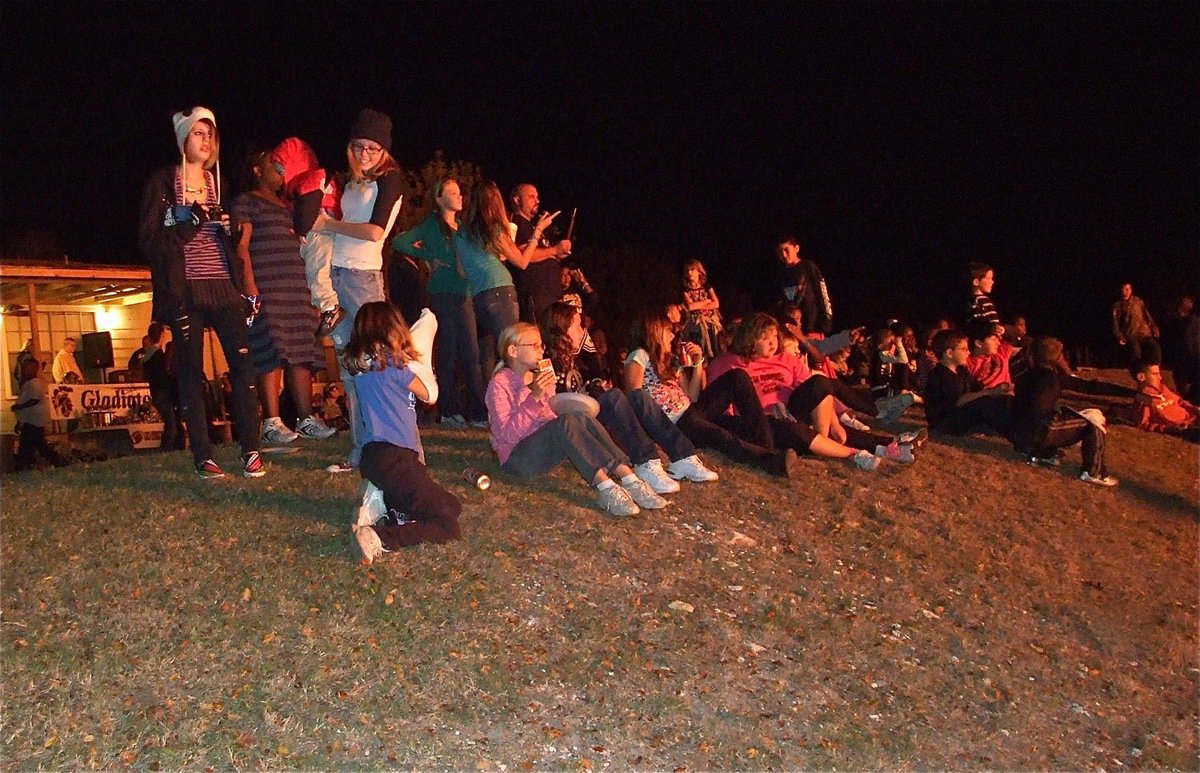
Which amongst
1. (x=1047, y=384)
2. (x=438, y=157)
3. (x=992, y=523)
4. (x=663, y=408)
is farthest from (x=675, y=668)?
(x=438, y=157)

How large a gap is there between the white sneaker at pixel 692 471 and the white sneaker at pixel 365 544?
2.42 metres

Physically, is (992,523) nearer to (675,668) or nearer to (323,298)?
(675,668)

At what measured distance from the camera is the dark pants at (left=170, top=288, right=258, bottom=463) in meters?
6.39

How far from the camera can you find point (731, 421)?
25.3 ft

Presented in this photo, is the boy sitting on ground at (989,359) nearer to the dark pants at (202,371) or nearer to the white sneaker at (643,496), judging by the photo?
the white sneaker at (643,496)

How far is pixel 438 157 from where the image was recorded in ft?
100

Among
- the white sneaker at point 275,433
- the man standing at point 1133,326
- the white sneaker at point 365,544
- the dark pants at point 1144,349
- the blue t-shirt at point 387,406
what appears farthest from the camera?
the man standing at point 1133,326

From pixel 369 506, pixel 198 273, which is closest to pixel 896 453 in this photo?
pixel 369 506

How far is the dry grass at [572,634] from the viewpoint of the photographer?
403 centimetres

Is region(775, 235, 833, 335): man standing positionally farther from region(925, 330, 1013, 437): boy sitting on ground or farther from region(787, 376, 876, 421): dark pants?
region(787, 376, 876, 421): dark pants

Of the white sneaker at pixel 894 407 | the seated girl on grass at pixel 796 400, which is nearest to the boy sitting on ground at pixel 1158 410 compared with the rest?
the white sneaker at pixel 894 407

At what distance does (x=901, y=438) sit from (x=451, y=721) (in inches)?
205

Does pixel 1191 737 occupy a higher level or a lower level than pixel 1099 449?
lower

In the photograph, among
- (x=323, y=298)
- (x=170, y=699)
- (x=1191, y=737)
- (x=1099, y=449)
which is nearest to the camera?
(x=170, y=699)
